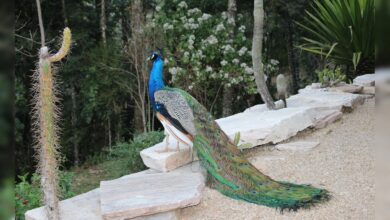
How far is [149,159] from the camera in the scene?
3291 millimetres

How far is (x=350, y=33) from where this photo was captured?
17.4 ft

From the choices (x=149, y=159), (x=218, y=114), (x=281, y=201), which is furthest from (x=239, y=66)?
(x=281, y=201)

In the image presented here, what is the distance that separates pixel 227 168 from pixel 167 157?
447 mm

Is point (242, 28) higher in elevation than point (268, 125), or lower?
higher

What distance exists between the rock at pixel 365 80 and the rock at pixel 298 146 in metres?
1.87

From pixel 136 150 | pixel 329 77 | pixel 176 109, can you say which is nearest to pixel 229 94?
pixel 329 77

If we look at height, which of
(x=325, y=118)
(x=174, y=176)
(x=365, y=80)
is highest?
(x=365, y=80)

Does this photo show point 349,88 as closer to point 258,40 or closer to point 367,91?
point 367,91

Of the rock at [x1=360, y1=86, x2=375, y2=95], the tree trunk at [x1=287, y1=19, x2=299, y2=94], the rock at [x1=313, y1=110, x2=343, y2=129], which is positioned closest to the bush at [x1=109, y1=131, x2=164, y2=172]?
the rock at [x1=313, y1=110, x2=343, y2=129]

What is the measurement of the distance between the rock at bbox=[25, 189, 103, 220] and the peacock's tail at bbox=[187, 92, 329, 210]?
29.9 inches

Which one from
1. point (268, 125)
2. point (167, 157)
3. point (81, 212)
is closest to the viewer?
point (81, 212)

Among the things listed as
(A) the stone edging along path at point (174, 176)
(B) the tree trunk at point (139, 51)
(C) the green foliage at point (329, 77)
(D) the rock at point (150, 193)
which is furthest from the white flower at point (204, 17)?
(D) the rock at point (150, 193)

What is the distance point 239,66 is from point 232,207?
10.9 feet

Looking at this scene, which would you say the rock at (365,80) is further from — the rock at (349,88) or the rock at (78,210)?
the rock at (78,210)
